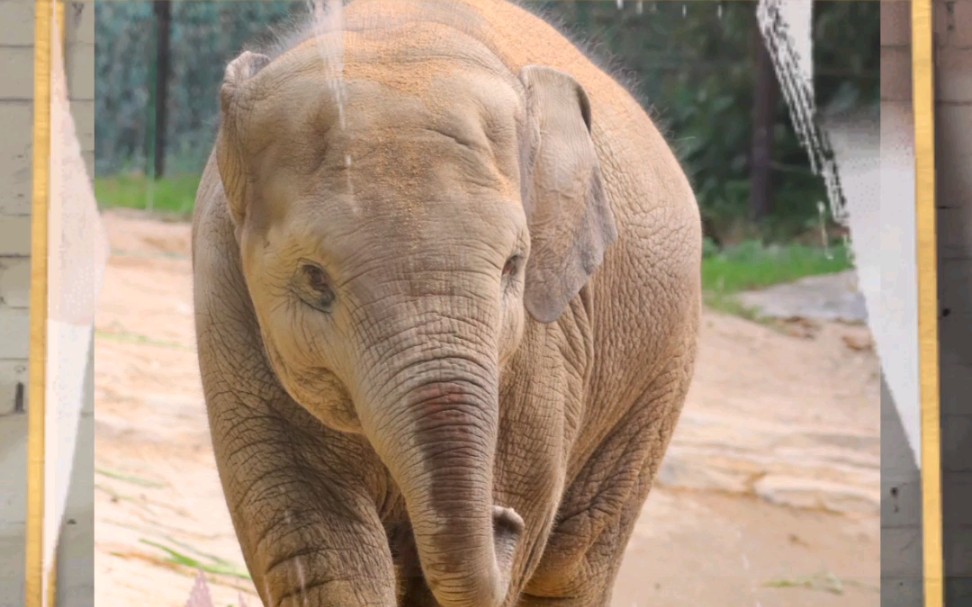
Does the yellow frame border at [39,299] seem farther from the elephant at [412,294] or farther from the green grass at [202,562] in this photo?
the elephant at [412,294]

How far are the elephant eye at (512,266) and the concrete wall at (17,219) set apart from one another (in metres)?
1.21

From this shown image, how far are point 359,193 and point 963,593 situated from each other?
153cm

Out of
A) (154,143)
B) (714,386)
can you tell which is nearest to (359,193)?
(154,143)

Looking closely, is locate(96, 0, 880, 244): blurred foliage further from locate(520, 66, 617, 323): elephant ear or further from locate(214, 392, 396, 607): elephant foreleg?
locate(214, 392, 396, 607): elephant foreleg

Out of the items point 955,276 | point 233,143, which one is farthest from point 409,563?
point 955,276

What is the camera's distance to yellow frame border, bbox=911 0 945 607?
9.91ft

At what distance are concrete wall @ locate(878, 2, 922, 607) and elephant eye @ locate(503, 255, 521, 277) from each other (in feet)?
3.66

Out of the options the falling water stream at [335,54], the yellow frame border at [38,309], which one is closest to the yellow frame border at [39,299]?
the yellow frame border at [38,309]

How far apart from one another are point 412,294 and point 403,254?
0.17 feet

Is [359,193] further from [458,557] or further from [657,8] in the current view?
[657,8]

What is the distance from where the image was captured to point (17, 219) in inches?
120

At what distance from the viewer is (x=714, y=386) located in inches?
128

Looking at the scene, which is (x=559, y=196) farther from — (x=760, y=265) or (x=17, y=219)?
(x=17, y=219)

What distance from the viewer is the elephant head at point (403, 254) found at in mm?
2055
